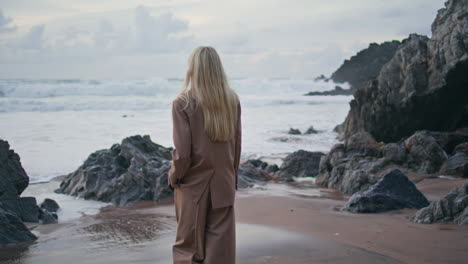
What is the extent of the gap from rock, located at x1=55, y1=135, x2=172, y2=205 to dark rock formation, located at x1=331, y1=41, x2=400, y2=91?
50.6m

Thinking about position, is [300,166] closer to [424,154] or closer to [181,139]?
[424,154]

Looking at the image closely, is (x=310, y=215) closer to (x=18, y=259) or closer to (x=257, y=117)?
(x=18, y=259)

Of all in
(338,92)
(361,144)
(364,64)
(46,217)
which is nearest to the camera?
(46,217)

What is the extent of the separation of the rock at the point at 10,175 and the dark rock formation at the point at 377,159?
5.28 metres

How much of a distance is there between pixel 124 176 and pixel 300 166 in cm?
421

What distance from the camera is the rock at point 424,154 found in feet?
32.1

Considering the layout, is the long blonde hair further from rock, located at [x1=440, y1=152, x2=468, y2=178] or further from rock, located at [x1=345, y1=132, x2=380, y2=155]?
rock, located at [x1=345, y1=132, x2=380, y2=155]

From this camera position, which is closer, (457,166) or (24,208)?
(24,208)

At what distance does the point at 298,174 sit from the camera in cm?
1133

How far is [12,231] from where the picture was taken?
5.57m

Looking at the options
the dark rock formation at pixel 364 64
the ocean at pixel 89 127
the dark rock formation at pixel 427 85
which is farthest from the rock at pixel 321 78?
the dark rock formation at pixel 427 85

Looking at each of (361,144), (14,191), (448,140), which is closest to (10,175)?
(14,191)

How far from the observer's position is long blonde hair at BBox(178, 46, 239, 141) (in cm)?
375

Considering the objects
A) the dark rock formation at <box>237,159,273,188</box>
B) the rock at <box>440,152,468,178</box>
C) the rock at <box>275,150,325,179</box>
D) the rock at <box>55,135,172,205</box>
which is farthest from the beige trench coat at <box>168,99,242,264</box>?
the rock at <box>275,150,325,179</box>
